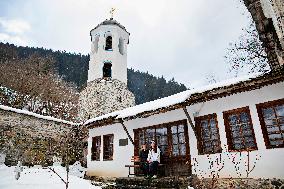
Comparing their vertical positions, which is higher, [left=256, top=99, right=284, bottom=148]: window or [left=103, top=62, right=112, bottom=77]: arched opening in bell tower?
[left=103, top=62, right=112, bottom=77]: arched opening in bell tower

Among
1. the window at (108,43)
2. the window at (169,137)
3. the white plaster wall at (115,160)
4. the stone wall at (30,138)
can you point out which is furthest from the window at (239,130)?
the window at (108,43)

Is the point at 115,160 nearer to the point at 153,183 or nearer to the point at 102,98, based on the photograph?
the point at 153,183

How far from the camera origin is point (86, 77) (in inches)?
2007

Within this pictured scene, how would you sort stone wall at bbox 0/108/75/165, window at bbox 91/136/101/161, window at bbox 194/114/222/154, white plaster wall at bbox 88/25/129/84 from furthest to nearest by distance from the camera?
white plaster wall at bbox 88/25/129/84
stone wall at bbox 0/108/75/165
window at bbox 91/136/101/161
window at bbox 194/114/222/154

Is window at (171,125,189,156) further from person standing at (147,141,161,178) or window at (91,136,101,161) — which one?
window at (91,136,101,161)

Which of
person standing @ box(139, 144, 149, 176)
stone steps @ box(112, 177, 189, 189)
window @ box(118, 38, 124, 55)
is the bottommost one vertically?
A: stone steps @ box(112, 177, 189, 189)

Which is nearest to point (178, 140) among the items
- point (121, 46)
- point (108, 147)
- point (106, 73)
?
point (108, 147)

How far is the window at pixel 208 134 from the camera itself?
866cm

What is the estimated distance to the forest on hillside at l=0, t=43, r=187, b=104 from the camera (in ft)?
170

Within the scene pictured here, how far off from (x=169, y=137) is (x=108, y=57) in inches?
496

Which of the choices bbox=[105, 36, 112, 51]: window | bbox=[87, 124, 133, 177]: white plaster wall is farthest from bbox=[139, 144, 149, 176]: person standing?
bbox=[105, 36, 112, 51]: window

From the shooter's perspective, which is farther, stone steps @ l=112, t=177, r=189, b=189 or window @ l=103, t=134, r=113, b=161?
window @ l=103, t=134, r=113, b=161

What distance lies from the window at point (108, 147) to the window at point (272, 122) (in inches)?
288

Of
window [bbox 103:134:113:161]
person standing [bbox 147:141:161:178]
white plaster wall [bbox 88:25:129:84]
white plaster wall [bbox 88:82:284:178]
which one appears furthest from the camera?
white plaster wall [bbox 88:25:129:84]
